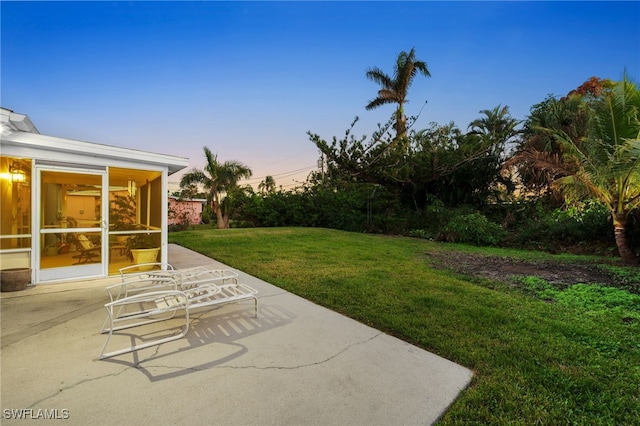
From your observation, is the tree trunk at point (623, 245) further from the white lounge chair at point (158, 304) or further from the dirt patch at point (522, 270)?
the white lounge chair at point (158, 304)

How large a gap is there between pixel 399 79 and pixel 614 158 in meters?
14.6

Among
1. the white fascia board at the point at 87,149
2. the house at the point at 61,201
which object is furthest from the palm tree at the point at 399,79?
the house at the point at 61,201

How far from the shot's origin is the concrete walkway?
2025 mm

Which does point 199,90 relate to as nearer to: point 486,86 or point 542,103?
point 486,86

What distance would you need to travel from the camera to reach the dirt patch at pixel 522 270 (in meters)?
5.96

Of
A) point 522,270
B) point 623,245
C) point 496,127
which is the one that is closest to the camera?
point 522,270

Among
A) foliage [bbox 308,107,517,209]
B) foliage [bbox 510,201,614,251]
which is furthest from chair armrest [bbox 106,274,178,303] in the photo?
foliage [bbox 308,107,517,209]

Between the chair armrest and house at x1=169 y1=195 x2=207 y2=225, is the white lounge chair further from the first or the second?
house at x1=169 y1=195 x2=207 y2=225

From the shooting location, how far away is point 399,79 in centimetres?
1925

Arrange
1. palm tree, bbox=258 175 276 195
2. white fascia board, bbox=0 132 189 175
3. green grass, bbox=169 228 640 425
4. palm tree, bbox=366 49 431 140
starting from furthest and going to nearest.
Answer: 1. palm tree, bbox=258 175 276 195
2. palm tree, bbox=366 49 431 140
3. white fascia board, bbox=0 132 189 175
4. green grass, bbox=169 228 640 425

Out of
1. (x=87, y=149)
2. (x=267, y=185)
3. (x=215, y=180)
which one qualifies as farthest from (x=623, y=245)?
(x=215, y=180)

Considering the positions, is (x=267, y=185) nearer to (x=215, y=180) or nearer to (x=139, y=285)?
(x=215, y=180)

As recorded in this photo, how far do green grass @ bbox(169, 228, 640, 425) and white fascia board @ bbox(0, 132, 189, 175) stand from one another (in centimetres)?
320

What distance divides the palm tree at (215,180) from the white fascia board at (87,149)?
1508cm
